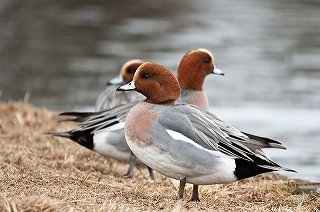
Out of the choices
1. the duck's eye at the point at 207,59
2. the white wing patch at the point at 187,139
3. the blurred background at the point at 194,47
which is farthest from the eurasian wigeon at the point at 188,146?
the blurred background at the point at 194,47

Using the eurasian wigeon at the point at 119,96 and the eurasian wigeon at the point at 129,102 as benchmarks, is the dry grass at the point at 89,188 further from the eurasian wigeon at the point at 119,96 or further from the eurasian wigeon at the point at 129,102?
the eurasian wigeon at the point at 119,96

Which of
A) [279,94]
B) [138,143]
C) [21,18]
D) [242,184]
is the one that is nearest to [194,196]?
[138,143]

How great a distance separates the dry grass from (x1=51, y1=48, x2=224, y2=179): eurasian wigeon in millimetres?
177

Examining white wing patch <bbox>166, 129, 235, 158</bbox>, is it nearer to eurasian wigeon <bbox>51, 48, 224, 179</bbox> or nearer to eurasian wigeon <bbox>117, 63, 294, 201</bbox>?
eurasian wigeon <bbox>117, 63, 294, 201</bbox>

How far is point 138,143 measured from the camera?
4.55 metres

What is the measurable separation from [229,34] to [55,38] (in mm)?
3657

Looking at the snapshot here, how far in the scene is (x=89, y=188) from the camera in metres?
4.70

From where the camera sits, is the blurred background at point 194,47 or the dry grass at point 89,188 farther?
the blurred background at point 194,47

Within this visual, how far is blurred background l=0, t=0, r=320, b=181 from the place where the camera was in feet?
31.4

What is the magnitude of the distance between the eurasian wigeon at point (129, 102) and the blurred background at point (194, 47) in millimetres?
1297

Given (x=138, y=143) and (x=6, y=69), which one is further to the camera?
(x=6, y=69)

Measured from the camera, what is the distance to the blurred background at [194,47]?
9562 millimetres

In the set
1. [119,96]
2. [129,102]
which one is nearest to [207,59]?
[129,102]

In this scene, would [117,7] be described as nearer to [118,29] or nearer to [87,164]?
[118,29]
